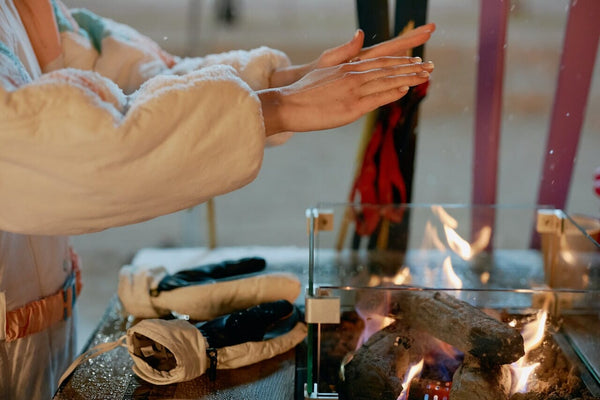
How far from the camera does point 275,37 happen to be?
13.5ft

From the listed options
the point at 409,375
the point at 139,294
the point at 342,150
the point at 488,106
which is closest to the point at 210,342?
the point at 139,294

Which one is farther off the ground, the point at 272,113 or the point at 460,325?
the point at 272,113

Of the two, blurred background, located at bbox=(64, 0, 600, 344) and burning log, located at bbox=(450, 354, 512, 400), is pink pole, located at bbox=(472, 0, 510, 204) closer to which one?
blurred background, located at bbox=(64, 0, 600, 344)

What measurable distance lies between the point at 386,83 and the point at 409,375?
37 centimetres

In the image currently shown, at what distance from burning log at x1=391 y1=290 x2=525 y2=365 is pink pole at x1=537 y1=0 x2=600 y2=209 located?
0.63 meters

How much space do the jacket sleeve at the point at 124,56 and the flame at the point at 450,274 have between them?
46cm

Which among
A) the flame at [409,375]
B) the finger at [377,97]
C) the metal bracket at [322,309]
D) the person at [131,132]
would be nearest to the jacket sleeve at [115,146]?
the person at [131,132]

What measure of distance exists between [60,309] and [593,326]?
0.78m

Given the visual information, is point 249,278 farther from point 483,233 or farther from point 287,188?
point 287,188

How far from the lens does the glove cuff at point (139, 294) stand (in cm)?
109

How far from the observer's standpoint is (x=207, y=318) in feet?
3.53

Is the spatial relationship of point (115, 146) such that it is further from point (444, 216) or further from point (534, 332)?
point (444, 216)

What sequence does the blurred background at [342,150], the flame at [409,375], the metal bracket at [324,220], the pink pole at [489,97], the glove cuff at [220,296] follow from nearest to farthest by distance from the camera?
the flame at [409,375] → the glove cuff at [220,296] → the metal bracket at [324,220] → the pink pole at [489,97] → the blurred background at [342,150]

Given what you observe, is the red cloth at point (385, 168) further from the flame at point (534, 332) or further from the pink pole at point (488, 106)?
the flame at point (534, 332)
